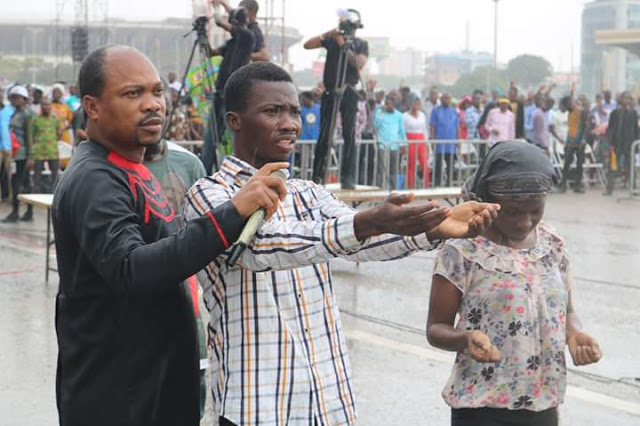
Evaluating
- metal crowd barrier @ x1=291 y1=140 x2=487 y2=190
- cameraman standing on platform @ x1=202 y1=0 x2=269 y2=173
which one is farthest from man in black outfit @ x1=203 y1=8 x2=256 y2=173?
metal crowd barrier @ x1=291 y1=140 x2=487 y2=190

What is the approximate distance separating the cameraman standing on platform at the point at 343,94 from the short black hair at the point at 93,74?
24.2 ft

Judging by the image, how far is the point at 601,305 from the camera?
26.7 feet

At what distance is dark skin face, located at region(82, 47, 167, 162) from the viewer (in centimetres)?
253

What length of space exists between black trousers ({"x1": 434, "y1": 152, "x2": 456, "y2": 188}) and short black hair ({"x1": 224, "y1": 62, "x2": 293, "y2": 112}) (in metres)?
12.6

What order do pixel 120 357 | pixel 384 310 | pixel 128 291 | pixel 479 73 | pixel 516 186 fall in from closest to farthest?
1. pixel 128 291
2. pixel 120 357
3. pixel 516 186
4. pixel 384 310
5. pixel 479 73

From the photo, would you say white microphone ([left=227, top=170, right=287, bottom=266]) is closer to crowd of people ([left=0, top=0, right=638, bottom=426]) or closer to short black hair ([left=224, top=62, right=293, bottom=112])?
crowd of people ([left=0, top=0, right=638, bottom=426])

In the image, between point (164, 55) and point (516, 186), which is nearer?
point (516, 186)

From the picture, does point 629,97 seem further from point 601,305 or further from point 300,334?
point 300,334

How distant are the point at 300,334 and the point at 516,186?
0.95 metres

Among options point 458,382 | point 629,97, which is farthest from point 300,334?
point 629,97

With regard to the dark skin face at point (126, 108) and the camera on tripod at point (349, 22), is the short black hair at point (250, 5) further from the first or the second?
the dark skin face at point (126, 108)

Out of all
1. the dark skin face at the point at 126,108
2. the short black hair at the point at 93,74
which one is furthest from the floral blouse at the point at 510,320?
the short black hair at the point at 93,74

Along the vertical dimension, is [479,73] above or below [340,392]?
above

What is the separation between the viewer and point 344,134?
35.9ft
